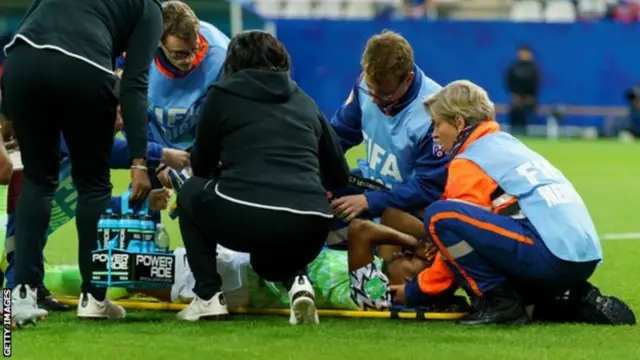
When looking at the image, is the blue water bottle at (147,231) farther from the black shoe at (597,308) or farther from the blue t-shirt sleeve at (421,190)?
the black shoe at (597,308)

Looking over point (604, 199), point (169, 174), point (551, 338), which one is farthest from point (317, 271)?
point (604, 199)

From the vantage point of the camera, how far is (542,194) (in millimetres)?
6312

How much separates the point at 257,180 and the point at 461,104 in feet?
3.18

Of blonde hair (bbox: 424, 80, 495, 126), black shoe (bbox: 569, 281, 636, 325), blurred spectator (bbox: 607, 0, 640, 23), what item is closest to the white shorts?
blonde hair (bbox: 424, 80, 495, 126)

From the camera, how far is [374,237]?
6789mm

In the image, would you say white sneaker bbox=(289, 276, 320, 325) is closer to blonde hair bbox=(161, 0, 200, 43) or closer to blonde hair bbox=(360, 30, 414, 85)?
blonde hair bbox=(360, 30, 414, 85)

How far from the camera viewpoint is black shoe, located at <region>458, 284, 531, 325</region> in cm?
633

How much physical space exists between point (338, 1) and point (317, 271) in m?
24.5

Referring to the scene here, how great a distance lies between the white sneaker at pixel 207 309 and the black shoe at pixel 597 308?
5.06 feet

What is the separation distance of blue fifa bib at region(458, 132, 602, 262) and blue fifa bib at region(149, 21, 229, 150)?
1.77 metres

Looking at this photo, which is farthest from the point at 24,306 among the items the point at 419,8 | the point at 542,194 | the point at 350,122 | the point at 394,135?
the point at 419,8

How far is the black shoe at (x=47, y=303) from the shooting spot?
22.5 ft

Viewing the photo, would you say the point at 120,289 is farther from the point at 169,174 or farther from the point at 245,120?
the point at 245,120
